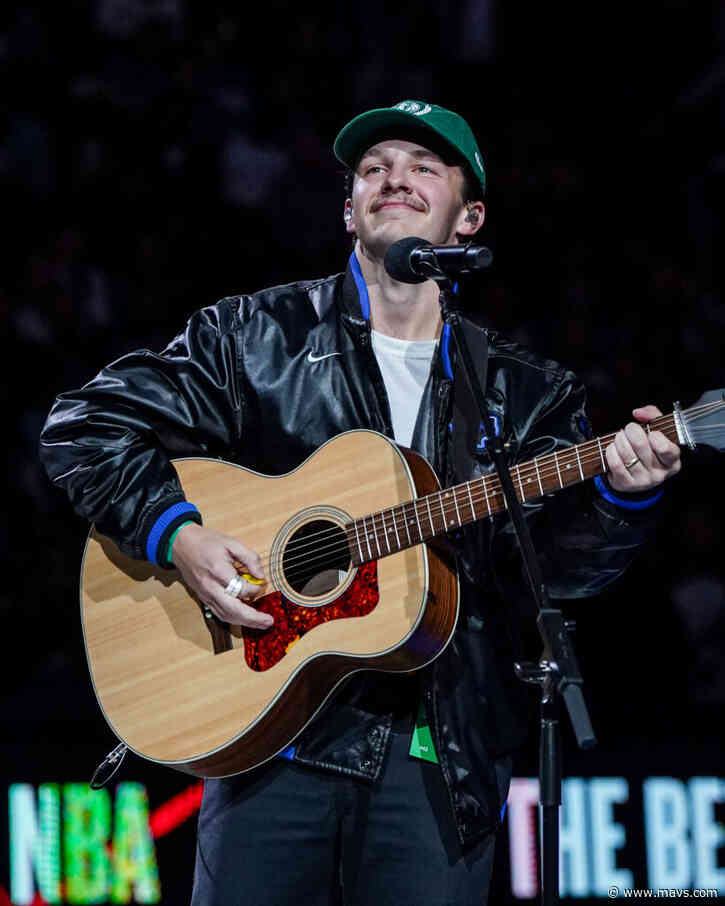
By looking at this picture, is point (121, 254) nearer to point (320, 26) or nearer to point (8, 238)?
point (8, 238)

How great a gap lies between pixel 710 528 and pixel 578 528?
2615 millimetres

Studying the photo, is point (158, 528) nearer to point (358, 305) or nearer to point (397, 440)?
point (397, 440)

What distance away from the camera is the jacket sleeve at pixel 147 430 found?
2596 millimetres

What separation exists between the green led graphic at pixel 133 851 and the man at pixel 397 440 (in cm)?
158

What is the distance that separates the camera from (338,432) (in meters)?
2.72

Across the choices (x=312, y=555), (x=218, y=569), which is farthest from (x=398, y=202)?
(x=218, y=569)

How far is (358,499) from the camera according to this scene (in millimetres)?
2576

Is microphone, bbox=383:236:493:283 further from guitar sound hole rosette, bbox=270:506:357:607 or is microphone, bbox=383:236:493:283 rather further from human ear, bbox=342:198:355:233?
human ear, bbox=342:198:355:233

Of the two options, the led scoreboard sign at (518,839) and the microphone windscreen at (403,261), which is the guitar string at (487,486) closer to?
the microphone windscreen at (403,261)

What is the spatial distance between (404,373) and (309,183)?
3318mm

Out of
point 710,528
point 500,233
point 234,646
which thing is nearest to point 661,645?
point 710,528

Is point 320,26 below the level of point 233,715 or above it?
above

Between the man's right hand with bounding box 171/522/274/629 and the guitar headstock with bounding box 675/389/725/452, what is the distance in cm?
94

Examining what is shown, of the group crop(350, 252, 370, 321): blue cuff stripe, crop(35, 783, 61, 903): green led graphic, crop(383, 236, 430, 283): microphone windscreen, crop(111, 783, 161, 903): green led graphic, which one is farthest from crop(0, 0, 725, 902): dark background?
crop(383, 236, 430, 283): microphone windscreen
